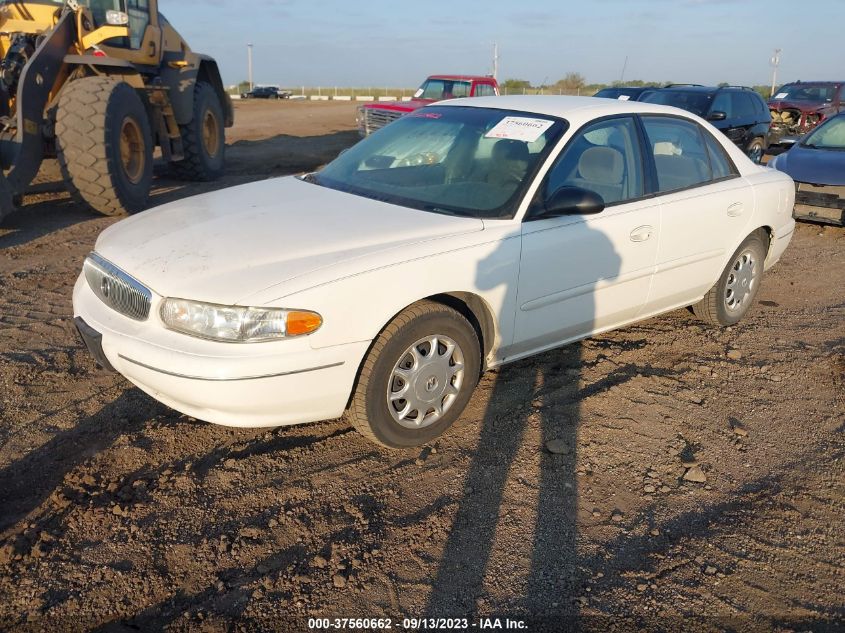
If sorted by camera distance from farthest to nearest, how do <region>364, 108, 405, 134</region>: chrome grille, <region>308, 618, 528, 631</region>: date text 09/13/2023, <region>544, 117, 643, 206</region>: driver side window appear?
<region>364, 108, 405, 134</region>: chrome grille < <region>544, 117, 643, 206</region>: driver side window < <region>308, 618, 528, 631</region>: date text 09/13/2023

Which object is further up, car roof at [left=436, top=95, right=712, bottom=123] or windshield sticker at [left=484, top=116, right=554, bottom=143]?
car roof at [left=436, top=95, right=712, bottom=123]

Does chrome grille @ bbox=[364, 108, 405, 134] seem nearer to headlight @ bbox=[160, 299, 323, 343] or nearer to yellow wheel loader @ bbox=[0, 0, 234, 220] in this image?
yellow wheel loader @ bbox=[0, 0, 234, 220]

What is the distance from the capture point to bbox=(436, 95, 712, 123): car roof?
165 inches

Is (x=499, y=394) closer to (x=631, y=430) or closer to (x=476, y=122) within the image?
(x=631, y=430)

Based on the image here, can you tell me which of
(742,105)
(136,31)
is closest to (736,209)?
(136,31)

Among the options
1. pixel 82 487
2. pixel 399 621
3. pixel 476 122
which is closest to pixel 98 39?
pixel 476 122

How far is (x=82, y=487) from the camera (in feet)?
10.5

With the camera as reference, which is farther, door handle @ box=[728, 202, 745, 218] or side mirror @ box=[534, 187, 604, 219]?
door handle @ box=[728, 202, 745, 218]

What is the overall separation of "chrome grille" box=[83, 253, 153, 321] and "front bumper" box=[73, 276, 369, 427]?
0.06 m

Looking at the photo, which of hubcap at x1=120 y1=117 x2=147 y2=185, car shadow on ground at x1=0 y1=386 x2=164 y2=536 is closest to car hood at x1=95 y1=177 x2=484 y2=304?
car shadow on ground at x1=0 y1=386 x2=164 y2=536

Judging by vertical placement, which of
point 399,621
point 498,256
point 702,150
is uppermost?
point 702,150

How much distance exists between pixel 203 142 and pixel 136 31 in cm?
196

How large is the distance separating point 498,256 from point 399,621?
1.78 metres

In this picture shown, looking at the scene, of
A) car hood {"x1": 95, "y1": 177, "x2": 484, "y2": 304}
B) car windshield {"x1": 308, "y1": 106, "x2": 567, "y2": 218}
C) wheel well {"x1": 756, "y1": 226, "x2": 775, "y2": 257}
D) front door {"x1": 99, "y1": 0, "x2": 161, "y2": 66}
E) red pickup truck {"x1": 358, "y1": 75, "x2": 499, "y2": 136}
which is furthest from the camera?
red pickup truck {"x1": 358, "y1": 75, "x2": 499, "y2": 136}
